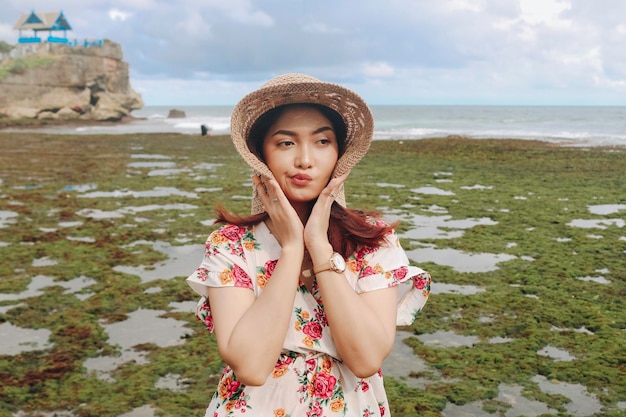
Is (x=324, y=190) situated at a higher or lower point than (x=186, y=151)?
higher

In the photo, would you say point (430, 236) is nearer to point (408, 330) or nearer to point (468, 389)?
point (408, 330)

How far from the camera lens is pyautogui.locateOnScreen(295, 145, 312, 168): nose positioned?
6.68ft

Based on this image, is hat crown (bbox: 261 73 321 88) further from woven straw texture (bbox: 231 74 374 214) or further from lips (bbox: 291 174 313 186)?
lips (bbox: 291 174 313 186)

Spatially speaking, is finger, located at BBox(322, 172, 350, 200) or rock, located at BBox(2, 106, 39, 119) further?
rock, located at BBox(2, 106, 39, 119)

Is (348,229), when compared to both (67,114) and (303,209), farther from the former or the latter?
(67,114)

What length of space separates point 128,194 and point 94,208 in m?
1.49

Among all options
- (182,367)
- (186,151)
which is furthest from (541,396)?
(186,151)

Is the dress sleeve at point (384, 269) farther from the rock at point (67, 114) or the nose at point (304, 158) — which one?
the rock at point (67, 114)

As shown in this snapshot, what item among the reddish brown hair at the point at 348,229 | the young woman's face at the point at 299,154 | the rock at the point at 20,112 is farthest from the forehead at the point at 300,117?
the rock at the point at 20,112

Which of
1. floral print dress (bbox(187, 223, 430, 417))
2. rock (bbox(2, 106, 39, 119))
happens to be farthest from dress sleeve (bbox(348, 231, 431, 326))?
rock (bbox(2, 106, 39, 119))

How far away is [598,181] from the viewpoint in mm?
13555

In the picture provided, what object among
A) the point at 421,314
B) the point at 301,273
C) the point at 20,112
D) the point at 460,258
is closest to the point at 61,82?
the point at 20,112

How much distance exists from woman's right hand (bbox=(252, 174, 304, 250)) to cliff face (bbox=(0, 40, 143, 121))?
50.7m

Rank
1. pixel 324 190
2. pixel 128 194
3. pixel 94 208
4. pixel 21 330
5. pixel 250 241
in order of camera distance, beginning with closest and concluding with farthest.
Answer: pixel 324 190, pixel 250 241, pixel 21 330, pixel 94 208, pixel 128 194
